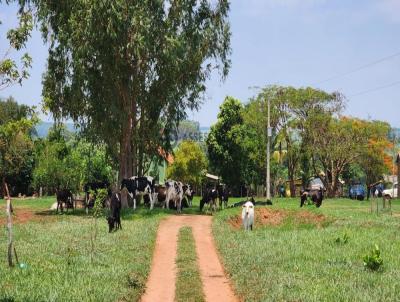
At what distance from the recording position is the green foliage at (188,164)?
8162cm

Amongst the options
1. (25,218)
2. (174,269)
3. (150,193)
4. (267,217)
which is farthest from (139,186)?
(174,269)

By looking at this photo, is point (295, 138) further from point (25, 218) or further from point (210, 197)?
point (25, 218)

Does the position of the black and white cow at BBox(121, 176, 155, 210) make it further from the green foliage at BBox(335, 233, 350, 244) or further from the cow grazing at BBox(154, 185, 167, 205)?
the green foliage at BBox(335, 233, 350, 244)

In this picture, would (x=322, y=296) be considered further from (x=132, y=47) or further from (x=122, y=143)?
(x=122, y=143)

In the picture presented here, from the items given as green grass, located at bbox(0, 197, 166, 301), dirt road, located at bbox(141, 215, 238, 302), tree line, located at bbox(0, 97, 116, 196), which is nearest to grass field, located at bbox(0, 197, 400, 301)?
green grass, located at bbox(0, 197, 166, 301)

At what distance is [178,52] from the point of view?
34.4 meters

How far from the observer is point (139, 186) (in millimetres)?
39438

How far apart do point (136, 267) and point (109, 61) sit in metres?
20.9

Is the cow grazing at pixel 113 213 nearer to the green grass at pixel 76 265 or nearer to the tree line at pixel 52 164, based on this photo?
the green grass at pixel 76 265

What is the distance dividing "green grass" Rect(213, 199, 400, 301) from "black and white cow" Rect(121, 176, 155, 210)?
11283mm

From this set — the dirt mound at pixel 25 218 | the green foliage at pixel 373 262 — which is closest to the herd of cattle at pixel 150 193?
the dirt mound at pixel 25 218

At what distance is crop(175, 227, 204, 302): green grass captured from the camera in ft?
43.4

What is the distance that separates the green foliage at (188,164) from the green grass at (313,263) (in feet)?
174

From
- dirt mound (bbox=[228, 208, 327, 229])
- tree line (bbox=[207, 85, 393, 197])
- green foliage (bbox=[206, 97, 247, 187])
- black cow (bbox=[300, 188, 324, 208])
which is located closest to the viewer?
dirt mound (bbox=[228, 208, 327, 229])
